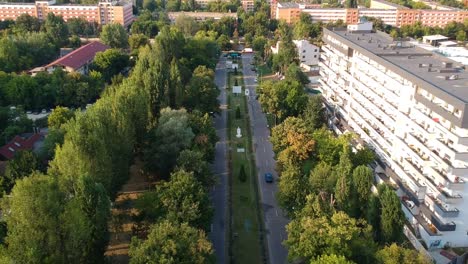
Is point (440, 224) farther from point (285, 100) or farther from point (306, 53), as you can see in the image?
point (306, 53)

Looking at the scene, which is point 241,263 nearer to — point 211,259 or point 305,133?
point 211,259

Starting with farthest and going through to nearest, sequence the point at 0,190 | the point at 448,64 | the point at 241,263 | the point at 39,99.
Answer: the point at 39,99 < the point at 448,64 < the point at 0,190 < the point at 241,263

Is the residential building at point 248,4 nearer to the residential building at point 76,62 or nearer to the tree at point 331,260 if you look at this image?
the residential building at point 76,62

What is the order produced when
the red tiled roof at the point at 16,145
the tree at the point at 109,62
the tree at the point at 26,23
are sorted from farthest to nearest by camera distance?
the tree at the point at 26,23
the tree at the point at 109,62
the red tiled roof at the point at 16,145

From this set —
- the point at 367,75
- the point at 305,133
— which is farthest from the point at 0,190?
the point at 367,75

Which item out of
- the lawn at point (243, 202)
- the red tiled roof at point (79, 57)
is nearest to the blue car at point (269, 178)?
the lawn at point (243, 202)

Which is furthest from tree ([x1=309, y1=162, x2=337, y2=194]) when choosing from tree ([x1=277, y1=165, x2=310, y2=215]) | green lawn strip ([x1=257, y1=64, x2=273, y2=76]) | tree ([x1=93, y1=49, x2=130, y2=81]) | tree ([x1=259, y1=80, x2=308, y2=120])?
green lawn strip ([x1=257, y1=64, x2=273, y2=76])

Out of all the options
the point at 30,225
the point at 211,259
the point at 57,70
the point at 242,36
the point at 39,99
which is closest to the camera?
Result: the point at 30,225
